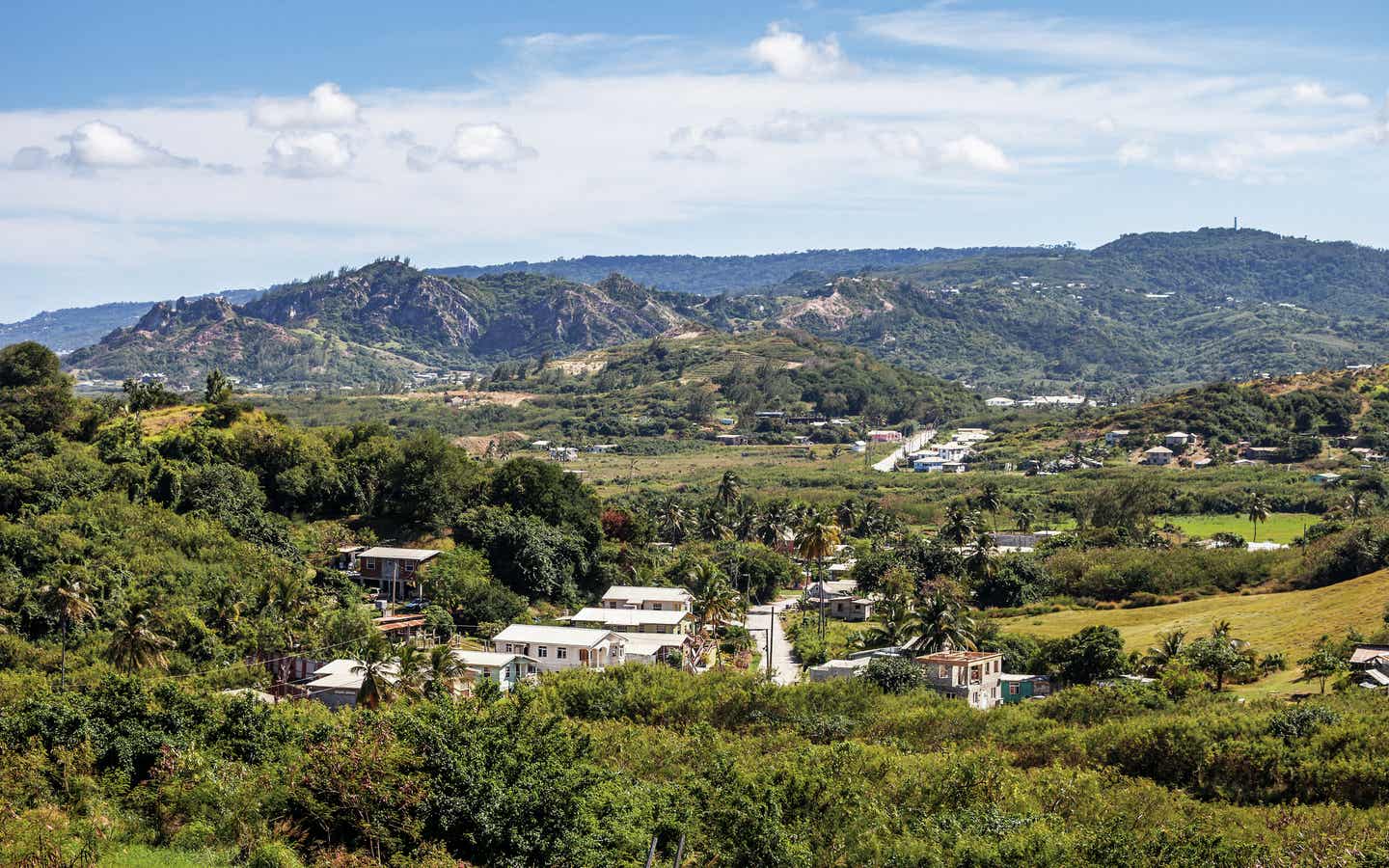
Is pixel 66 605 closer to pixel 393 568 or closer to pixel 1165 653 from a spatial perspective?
pixel 393 568

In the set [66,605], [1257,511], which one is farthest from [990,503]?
[66,605]

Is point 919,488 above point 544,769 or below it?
below

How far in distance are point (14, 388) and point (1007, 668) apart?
55.9 meters

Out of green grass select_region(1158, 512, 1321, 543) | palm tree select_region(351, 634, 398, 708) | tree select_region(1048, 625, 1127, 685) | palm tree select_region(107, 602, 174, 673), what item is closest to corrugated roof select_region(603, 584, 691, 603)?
tree select_region(1048, 625, 1127, 685)

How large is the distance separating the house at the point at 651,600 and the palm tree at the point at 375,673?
24500mm

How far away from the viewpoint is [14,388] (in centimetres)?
7269

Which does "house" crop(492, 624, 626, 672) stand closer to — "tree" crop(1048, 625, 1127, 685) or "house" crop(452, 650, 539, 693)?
"house" crop(452, 650, 539, 693)

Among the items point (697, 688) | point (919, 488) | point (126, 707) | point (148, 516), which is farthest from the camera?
point (919, 488)

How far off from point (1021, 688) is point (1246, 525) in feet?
182

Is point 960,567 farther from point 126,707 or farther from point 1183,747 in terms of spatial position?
point 126,707

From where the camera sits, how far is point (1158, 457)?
137500 millimetres

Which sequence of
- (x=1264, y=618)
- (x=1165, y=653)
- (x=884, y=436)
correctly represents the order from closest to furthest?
(x=1165, y=653) < (x=1264, y=618) < (x=884, y=436)

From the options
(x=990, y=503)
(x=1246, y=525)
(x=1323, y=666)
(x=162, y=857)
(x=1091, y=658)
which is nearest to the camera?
(x=162, y=857)

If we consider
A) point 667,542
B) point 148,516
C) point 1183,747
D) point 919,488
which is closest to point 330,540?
Result: point 148,516
